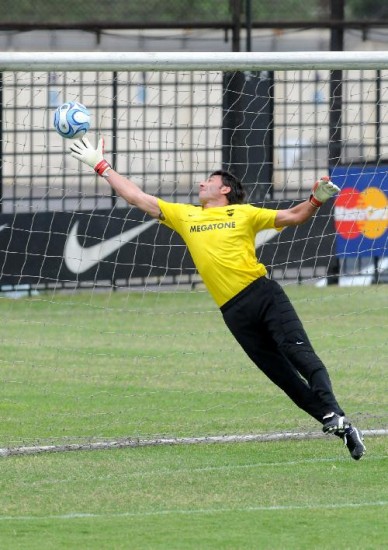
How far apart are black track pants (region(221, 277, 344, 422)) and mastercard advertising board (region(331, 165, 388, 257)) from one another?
345 inches

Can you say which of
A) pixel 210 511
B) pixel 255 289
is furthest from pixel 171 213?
pixel 210 511

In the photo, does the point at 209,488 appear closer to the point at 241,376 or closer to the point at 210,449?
the point at 210,449

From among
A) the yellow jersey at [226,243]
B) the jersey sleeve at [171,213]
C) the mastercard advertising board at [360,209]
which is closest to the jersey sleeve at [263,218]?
the yellow jersey at [226,243]

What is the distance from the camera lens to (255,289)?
352 inches

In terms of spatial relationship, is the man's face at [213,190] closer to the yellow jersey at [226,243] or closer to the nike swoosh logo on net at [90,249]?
the yellow jersey at [226,243]

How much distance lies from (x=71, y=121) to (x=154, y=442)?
2.36m

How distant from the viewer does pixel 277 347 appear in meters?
8.86

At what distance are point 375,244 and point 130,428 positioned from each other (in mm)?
8982

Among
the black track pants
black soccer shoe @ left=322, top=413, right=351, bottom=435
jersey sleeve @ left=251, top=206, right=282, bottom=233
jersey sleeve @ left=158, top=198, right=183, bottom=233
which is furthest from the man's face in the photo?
black soccer shoe @ left=322, top=413, right=351, bottom=435

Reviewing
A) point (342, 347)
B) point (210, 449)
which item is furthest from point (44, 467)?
point (342, 347)

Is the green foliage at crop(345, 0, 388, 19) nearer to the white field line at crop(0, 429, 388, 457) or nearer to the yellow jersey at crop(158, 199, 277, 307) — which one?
the white field line at crop(0, 429, 388, 457)

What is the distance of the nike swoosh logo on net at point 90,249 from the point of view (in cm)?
1766

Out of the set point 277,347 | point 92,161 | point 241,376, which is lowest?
point 241,376

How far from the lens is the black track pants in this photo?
8.76 m
